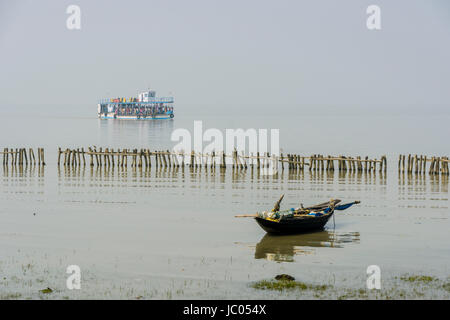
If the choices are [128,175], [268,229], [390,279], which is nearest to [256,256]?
Answer: [268,229]

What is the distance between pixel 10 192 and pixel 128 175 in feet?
35.1

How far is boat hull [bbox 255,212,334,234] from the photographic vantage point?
24844 mm

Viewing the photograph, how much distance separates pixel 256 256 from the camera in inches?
873

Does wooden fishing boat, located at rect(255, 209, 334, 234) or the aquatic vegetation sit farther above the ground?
wooden fishing boat, located at rect(255, 209, 334, 234)

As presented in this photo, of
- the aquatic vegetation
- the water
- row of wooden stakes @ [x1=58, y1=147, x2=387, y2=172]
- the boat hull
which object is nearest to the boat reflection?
the water

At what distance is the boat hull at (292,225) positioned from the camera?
24.8 meters

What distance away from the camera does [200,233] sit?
85.3 ft

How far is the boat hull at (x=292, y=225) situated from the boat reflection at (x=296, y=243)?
0.72ft

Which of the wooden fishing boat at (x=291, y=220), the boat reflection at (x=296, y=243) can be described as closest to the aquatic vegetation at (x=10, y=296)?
the boat reflection at (x=296, y=243)

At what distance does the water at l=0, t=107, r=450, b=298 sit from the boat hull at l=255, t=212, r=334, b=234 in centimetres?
38

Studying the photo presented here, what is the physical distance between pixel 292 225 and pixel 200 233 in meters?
3.55

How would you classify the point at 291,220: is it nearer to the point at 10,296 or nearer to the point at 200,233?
the point at 200,233

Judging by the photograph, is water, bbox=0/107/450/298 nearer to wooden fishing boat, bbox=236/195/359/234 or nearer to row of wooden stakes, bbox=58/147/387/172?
wooden fishing boat, bbox=236/195/359/234
